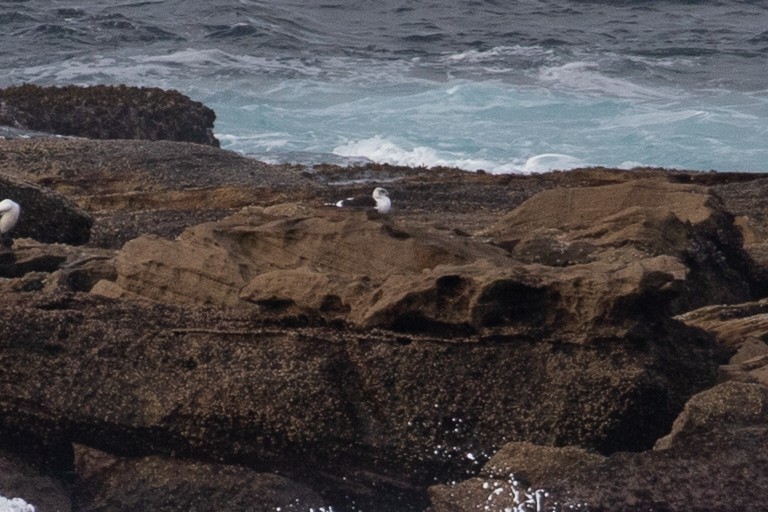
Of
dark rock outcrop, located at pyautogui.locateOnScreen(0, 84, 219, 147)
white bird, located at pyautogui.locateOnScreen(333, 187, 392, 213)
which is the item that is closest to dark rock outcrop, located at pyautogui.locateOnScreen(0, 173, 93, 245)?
white bird, located at pyautogui.locateOnScreen(333, 187, 392, 213)

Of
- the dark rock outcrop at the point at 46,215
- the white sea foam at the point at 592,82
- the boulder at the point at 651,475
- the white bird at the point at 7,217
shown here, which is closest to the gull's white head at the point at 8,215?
the white bird at the point at 7,217

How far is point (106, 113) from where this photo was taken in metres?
19.2

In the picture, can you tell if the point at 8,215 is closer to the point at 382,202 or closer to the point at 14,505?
the point at 382,202

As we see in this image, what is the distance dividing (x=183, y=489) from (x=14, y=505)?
78 cm

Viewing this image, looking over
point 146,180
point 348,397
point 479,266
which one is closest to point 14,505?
point 348,397

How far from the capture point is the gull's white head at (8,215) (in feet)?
30.0

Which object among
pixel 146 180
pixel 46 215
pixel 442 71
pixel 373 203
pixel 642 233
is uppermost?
pixel 642 233

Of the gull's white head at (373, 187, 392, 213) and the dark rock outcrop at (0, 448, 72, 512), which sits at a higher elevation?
the dark rock outcrop at (0, 448, 72, 512)

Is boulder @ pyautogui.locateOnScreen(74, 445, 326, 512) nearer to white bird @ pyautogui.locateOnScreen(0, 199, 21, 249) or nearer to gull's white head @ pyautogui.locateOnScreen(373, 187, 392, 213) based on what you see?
white bird @ pyautogui.locateOnScreen(0, 199, 21, 249)

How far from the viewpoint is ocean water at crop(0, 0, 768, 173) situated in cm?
2484

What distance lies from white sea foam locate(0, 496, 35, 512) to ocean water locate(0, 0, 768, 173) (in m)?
13.3

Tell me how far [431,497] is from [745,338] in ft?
8.18

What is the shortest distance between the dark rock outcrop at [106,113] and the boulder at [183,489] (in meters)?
13.1

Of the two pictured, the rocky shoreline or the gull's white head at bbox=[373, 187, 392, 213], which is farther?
the gull's white head at bbox=[373, 187, 392, 213]
